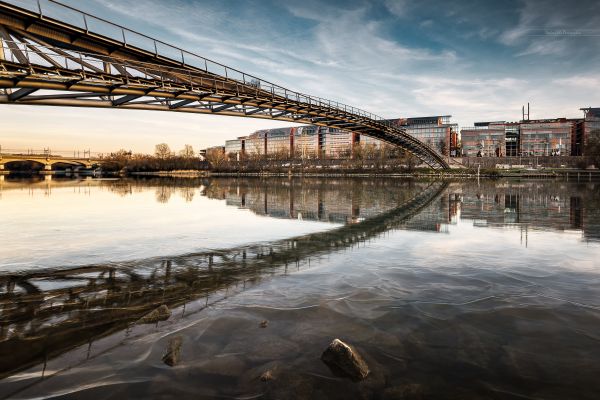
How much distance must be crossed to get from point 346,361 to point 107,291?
604cm

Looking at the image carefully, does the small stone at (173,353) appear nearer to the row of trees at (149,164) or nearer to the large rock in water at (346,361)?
the large rock in water at (346,361)

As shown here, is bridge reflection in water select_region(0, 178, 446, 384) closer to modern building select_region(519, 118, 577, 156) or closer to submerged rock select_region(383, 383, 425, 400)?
submerged rock select_region(383, 383, 425, 400)

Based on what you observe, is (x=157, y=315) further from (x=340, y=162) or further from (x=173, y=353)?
(x=340, y=162)

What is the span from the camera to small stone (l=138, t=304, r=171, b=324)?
21.6ft

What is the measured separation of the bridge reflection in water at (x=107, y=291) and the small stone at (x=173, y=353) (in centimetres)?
134

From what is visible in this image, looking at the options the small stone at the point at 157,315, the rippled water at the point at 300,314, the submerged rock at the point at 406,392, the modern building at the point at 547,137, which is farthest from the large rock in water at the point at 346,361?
the modern building at the point at 547,137

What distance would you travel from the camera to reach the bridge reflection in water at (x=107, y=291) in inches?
230

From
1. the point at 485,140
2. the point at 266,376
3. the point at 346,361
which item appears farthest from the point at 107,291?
the point at 485,140

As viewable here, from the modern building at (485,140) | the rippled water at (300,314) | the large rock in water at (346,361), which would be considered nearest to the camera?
the rippled water at (300,314)

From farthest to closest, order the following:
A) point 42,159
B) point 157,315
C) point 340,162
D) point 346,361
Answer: point 340,162, point 42,159, point 157,315, point 346,361

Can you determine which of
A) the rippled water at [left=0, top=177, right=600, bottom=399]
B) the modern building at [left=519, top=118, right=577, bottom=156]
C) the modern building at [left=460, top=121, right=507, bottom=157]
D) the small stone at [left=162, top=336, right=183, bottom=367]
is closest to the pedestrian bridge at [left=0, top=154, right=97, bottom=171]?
the rippled water at [left=0, top=177, right=600, bottom=399]

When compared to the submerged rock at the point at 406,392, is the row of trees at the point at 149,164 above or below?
above

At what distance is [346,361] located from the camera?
493cm

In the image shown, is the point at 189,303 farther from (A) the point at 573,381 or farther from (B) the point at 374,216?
(B) the point at 374,216
